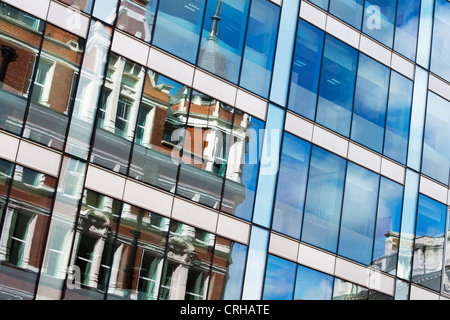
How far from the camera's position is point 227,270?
24.0 m

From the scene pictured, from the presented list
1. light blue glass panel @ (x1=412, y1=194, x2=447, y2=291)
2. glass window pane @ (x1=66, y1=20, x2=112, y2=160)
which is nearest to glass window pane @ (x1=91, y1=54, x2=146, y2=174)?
glass window pane @ (x1=66, y1=20, x2=112, y2=160)

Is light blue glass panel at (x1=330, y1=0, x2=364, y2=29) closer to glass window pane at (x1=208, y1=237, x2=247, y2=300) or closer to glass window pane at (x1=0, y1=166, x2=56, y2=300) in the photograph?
glass window pane at (x1=208, y1=237, x2=247, y2=300)

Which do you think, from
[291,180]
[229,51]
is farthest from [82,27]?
[291,180]

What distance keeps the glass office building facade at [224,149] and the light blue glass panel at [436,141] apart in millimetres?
88

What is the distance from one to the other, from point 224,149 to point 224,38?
12.5ft

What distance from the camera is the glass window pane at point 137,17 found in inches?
904

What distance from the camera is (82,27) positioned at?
21812 millimetres

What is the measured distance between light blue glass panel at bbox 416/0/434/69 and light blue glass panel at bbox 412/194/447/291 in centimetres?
603

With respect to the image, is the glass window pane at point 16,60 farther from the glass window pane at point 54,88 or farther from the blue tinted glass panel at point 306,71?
the blue tinted glass panel at point 306,71

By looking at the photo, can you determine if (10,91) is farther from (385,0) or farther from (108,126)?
(385,0)

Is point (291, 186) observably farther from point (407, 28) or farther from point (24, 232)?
point (24, 232)

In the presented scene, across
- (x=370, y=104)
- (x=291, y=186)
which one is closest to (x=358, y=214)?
(x=291, y=186)

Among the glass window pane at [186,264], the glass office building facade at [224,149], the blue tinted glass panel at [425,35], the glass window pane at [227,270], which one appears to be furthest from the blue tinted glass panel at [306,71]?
the glass window pane at [186,264]

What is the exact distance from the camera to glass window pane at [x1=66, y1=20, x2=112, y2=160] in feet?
70.2
